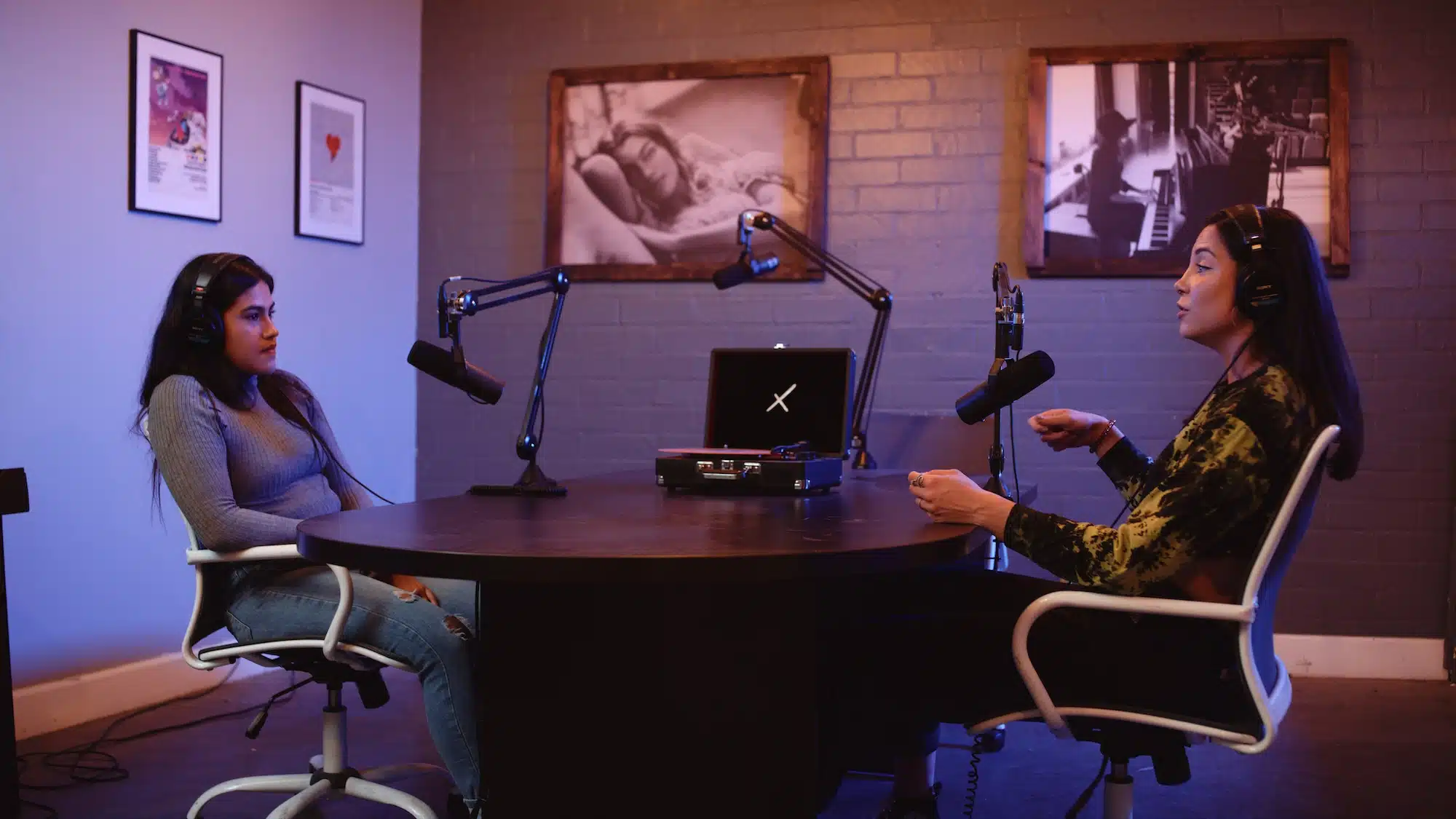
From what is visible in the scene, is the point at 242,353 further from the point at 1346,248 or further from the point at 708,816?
the point at 1346,248

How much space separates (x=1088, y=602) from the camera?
1722 millimetres

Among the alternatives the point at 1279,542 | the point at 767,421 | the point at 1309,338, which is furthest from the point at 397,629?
the point at 1309,338

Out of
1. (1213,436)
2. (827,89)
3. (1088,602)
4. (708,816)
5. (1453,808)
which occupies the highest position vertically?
(827,89)

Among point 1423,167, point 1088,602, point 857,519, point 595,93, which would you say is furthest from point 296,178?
point 1423,167

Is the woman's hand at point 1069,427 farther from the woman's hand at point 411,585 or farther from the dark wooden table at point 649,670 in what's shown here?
Answer: the woman's hand at point 411,585

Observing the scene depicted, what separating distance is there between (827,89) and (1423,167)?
1.99m

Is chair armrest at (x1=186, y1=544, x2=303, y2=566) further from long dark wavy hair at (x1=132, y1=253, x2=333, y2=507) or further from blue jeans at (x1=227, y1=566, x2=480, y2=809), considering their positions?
long dark wavy hair at (x1=132, y1=253, x2=333, y2=507)

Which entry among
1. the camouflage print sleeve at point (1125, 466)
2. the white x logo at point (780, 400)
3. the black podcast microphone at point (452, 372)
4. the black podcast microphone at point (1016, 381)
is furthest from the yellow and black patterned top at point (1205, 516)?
the black podcast microphone at point (452, 372)

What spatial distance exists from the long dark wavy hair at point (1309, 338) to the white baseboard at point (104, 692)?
278 cm

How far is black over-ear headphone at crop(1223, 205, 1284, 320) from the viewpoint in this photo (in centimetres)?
185

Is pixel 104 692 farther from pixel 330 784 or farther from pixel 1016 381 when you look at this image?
pixel 1016 381

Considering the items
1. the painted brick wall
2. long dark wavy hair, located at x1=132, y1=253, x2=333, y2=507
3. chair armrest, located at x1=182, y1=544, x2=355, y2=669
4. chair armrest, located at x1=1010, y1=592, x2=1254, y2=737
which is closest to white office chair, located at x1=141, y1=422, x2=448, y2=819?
chair armrest, located at x1=182, y1=544, x2=355, y2=669

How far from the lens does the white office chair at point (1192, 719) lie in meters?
1.67

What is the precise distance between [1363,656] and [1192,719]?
2.76 metres
